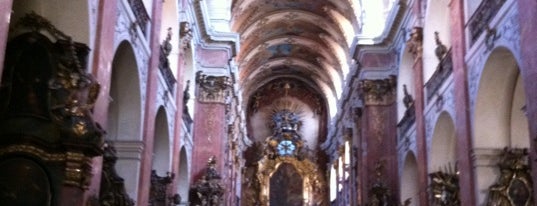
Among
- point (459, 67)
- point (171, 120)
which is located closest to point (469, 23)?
point (459, 67)

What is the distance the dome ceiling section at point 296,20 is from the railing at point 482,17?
16.3m

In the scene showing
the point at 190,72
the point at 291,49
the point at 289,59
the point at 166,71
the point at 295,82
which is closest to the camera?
the point at 166,71

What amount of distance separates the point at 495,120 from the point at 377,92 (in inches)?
390

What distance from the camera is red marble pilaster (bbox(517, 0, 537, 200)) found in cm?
980

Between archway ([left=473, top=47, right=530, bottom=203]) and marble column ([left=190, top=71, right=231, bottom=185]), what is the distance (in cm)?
1059

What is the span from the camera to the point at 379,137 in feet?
74.3

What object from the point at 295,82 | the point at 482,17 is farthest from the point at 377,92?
the point at 295,82

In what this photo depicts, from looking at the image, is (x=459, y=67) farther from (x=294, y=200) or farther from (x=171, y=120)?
(x=294, y=200)

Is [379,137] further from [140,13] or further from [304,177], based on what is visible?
[304,177]

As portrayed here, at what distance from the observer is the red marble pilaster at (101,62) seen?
9539mm

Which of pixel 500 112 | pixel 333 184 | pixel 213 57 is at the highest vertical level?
pixel 213 57

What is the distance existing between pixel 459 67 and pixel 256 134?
25.3m

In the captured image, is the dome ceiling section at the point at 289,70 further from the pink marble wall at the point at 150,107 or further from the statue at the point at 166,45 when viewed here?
Answer: the pink marble wall at the point at 150,107

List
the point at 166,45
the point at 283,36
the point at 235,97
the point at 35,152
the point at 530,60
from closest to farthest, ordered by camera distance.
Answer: the point at 35,152 < the point at 530,60 < the point at 166,45 < the point at 235,97 < the point at 283,36
